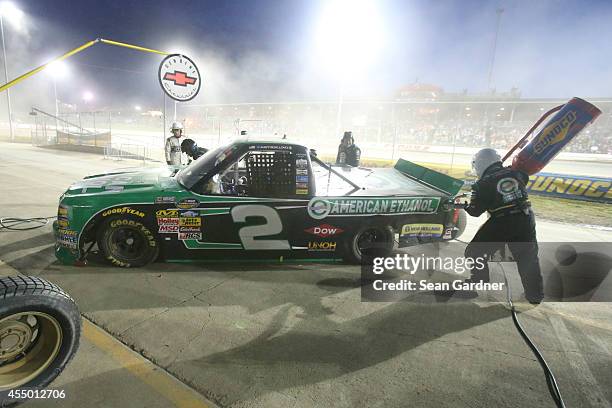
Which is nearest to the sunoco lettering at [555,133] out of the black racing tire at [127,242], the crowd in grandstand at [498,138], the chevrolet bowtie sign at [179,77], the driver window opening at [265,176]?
the driver window opening at [265,176]

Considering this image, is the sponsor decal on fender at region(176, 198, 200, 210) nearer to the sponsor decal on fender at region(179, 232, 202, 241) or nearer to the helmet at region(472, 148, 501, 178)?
the sponsor decal on fender at region(179, 232, 202, 241)

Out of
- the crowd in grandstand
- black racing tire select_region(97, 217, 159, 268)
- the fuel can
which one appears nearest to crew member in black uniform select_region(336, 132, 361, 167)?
the fuel can

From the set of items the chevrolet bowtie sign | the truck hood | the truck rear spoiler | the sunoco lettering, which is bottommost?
the truck hood

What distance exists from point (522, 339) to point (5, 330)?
3.76 meters

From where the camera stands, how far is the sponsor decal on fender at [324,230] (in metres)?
4.06

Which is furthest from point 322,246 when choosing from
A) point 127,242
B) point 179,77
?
point 179,77

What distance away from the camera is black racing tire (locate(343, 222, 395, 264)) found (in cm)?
421

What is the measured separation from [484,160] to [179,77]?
17.6ft

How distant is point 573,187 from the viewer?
30.9ft

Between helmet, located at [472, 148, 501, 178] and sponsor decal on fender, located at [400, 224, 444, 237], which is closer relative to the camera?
helmet, located at [472, 148, 501, 178]

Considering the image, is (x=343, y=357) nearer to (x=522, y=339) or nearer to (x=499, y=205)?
(x=522, y=339)

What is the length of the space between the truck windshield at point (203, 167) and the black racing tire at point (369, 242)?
1.83 metres

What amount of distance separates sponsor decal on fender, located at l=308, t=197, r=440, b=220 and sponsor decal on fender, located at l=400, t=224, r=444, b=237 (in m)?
0.19

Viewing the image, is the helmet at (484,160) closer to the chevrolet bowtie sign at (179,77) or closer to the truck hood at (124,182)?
the truck hood at (124,182)
